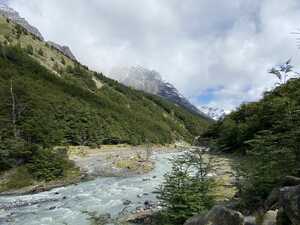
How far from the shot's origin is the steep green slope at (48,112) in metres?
59.5

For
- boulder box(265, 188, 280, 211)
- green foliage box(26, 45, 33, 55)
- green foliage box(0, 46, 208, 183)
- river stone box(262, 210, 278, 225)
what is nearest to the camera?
river stone box(262, 210, 278, 225)

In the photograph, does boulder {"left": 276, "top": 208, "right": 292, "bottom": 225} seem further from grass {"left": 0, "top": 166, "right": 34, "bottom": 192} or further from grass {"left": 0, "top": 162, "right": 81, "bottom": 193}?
grass {"left": 0, "top": 166, "right": 34, "bottom": 192}

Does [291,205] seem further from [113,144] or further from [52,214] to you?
[113,144]

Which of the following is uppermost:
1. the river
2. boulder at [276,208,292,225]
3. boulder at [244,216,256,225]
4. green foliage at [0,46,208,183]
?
green foliage at [0,46,208,183]

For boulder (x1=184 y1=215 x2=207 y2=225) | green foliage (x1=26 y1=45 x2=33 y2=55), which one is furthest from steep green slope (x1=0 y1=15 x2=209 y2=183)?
boulder (x1=184 y1=215 x2=207 y2=225)

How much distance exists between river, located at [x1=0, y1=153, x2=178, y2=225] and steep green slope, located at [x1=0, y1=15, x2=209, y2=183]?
9600mm

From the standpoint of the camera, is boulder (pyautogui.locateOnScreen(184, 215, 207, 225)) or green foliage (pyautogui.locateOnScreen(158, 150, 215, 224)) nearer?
boulder (pyautogui.locateOnScreen(184, 215, 207, 225))

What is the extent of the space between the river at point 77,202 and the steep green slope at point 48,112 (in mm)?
9600

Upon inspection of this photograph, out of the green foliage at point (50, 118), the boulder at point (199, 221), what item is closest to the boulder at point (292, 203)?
the boulder at point (199, 221)

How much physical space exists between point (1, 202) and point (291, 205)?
1507 inches

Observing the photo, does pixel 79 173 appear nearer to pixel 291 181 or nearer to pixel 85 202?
pixel 85 202

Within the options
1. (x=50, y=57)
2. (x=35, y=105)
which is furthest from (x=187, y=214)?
(x=50, y=57)

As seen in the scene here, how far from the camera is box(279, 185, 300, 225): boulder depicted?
10.8m

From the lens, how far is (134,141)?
127m
